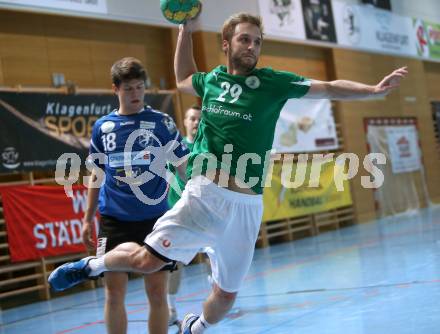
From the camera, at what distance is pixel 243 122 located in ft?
11.8

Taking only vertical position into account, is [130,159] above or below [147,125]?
below

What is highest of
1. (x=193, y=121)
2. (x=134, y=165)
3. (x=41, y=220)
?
(x=193, y=121)

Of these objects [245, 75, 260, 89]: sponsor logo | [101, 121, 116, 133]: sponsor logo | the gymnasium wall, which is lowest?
[101, 121, 116, 133]: sponsor logo

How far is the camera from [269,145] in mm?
3736

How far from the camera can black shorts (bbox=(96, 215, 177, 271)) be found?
3900 millimetres

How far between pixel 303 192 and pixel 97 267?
33.8 ft

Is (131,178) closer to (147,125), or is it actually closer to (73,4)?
(147,125)

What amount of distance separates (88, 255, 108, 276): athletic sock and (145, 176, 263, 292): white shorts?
35 centimetres

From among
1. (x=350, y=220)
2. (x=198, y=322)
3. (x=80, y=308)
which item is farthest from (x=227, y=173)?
(x=350, y=220)

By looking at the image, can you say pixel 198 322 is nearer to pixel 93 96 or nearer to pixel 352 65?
pixel 93 96

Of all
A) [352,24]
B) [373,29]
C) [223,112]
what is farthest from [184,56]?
[373,29]

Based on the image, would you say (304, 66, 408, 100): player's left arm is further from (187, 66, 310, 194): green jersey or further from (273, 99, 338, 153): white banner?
(273, 99, 338, 153): white banner

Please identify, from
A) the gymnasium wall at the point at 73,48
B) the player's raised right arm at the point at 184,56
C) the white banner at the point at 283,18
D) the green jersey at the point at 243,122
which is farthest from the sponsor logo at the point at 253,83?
the white banner at the point at 283,18

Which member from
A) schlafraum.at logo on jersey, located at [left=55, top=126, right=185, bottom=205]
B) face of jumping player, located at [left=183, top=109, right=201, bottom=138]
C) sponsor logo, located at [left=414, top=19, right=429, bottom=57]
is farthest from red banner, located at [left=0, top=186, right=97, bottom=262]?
sponsor logo, located at [left=414, top=19, right=429, bottom=57]
